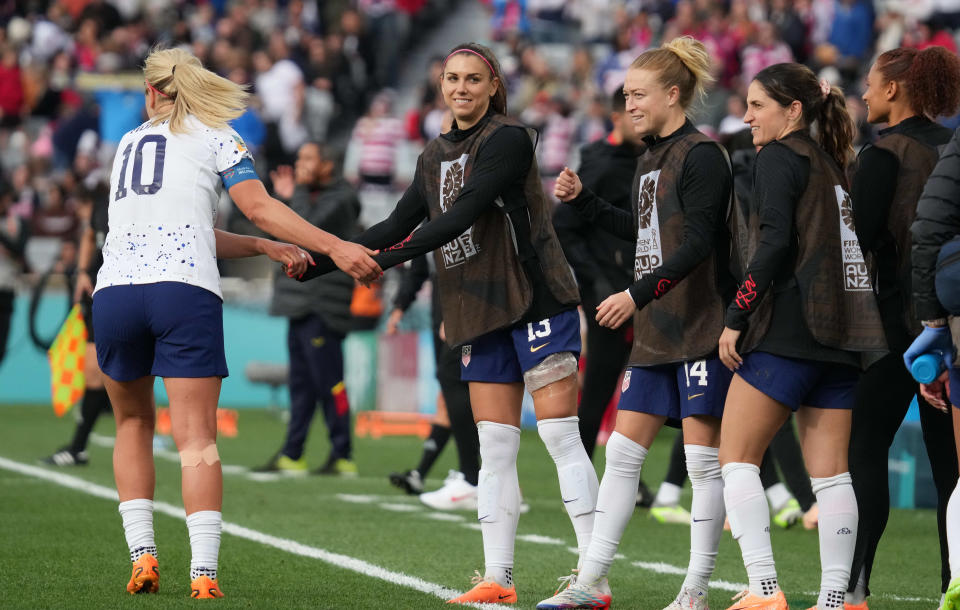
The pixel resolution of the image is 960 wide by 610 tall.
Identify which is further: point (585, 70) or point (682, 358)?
point (585, 70)

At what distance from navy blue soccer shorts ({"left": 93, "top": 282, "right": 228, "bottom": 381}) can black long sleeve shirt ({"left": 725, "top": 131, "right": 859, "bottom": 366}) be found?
5.92 ft

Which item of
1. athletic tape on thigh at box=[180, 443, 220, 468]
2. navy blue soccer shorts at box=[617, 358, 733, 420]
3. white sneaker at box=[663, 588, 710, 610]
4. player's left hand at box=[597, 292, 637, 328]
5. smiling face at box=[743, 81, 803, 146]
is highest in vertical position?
smiling face at box=[743, 81, 803, 146]

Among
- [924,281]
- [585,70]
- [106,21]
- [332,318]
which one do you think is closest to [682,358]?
[924,281]

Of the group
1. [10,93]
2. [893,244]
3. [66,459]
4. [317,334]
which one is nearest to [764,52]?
[317,334]

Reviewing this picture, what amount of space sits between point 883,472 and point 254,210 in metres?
2.46

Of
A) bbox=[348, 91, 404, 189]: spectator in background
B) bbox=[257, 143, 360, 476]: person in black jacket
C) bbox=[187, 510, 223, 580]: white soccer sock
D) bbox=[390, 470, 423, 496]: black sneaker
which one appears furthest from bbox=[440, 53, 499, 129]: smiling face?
bbox=[348, 91, 404, 189]: spectator in background

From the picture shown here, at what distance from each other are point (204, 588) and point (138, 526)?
0.37 meters

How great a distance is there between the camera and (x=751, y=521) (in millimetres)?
4926

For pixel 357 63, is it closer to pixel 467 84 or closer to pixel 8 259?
pixel 8 259

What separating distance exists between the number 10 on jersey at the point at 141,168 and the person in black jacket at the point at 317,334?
5.14 meters

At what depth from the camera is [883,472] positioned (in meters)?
5.48

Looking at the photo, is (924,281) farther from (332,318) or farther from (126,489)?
(332,318)

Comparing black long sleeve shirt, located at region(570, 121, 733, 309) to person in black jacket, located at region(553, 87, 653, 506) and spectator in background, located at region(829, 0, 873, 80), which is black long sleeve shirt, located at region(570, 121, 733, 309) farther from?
spectator in background, located at region(829, 0, 873, 80)

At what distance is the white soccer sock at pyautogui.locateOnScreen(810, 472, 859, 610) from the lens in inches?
193
